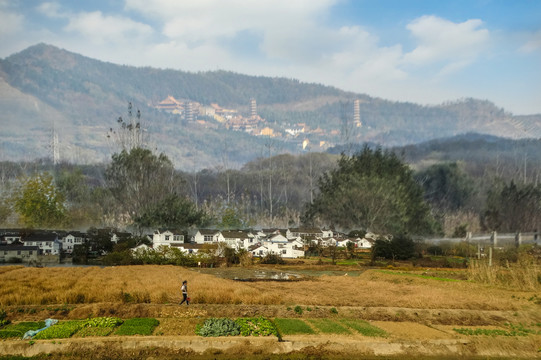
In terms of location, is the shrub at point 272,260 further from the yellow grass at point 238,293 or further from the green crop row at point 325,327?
the green crop row at point 325,327

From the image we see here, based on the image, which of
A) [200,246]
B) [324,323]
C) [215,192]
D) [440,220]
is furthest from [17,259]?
[215,192]

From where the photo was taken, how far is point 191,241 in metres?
94.7

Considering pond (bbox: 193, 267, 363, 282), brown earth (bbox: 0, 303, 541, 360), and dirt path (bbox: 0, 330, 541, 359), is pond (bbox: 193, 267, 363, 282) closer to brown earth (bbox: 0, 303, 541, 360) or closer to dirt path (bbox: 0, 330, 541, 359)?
brown earth (bbox: 0, 303, 541, 360)

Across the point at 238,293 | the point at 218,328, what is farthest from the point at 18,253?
the point at 218,328

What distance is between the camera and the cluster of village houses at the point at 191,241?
77375 millimetres

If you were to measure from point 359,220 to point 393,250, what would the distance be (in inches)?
1439

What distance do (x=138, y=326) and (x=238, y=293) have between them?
31.9 feet

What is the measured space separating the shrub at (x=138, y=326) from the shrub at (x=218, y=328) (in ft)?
8.19

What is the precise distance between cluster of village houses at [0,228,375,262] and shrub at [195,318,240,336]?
44.8 meters

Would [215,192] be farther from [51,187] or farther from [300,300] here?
[300,300]

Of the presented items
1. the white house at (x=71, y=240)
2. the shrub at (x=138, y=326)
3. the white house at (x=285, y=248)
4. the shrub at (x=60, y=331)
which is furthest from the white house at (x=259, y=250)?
the shrub at (x=60, y=331)

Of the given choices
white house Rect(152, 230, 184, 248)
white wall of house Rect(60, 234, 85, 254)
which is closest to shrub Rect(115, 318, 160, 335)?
white wall of house Rect(60, 234, 85, 254)

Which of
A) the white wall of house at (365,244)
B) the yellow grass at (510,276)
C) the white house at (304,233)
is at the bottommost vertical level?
the white wall of house at (365,244)

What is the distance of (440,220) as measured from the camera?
128500 millimetres
